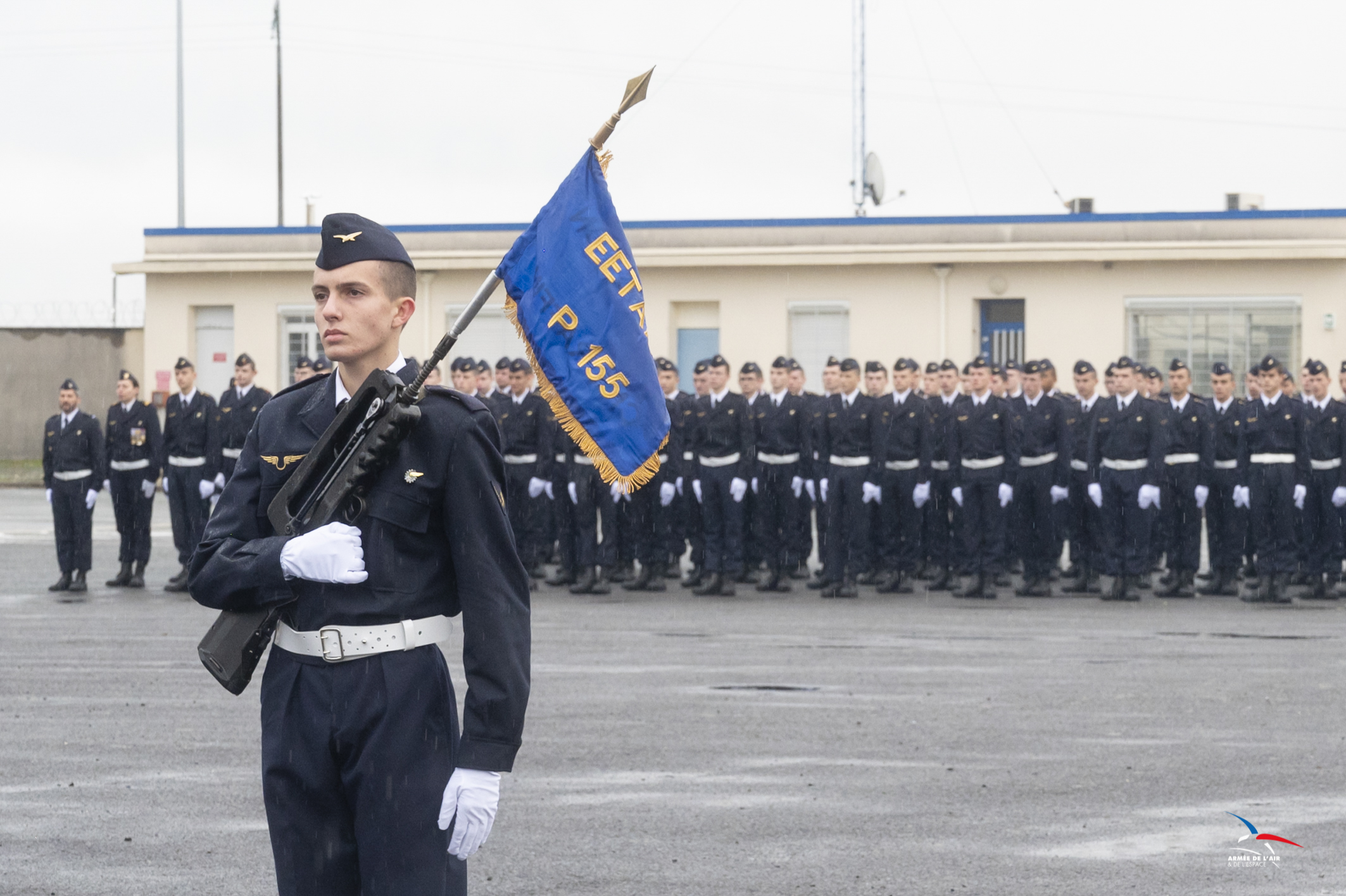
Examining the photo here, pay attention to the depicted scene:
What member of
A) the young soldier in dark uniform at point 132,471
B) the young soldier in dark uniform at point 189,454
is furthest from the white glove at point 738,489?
the young soldier in dark uniform at point 132,471

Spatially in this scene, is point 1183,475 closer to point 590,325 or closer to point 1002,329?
point 590,325

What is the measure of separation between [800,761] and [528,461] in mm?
9478

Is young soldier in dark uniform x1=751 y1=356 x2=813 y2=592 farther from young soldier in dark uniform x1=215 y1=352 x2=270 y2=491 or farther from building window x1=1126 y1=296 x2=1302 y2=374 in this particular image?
building window x1=1126 y1=296 x2=1302 y2=374

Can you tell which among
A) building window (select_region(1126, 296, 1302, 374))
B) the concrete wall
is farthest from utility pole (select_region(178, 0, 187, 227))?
building window (select_region(1126, 296, 1302, 374))

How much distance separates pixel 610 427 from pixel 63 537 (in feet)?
39.0

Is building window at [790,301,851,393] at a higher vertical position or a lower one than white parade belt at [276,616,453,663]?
higher

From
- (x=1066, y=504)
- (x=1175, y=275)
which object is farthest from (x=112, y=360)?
(x=1066, y=504)

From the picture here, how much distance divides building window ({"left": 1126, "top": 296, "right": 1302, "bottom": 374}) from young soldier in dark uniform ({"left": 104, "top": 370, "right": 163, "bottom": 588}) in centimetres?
1767

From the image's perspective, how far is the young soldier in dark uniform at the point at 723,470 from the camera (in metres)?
16.5

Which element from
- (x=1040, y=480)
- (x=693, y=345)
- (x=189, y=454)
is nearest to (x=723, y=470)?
(x=1040, y=480)

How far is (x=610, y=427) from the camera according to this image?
18.1 feet

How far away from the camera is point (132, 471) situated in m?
16.5

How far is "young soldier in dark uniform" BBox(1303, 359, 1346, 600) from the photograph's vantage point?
16078 mm

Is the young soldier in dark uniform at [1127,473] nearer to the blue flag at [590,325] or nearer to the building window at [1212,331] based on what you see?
the blue flag at [590,325]
